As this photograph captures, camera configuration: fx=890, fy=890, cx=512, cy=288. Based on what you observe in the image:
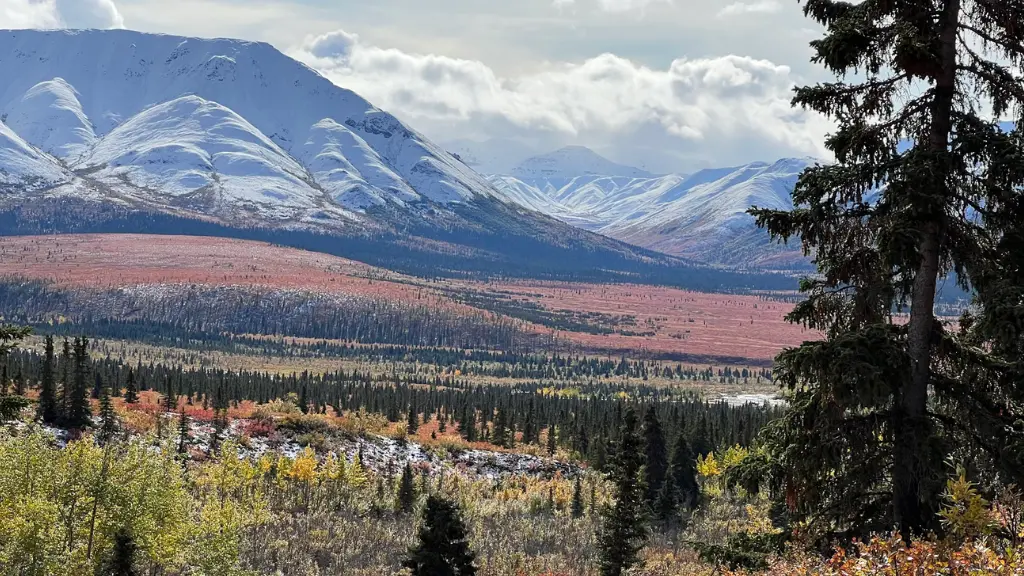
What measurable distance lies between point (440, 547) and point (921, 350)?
16.6 metres

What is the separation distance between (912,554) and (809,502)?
3221 millimetres

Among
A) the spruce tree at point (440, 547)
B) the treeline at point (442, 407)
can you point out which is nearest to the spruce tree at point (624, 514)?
the spruce tree at point (440, 547)

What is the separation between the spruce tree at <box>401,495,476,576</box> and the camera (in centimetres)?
2494

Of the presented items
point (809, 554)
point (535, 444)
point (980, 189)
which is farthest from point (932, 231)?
point (535, 444)

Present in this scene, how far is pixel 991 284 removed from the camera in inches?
452

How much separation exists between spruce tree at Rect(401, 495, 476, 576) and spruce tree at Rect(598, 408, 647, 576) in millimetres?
5958

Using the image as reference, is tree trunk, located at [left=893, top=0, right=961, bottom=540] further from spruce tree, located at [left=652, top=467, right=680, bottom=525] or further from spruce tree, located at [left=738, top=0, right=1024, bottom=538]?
spruce tree, located at [left=652, top=467, right=680, bottom=525]

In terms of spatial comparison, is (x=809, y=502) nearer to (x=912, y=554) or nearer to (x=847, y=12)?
(x=912, y=554)

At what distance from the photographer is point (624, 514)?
29.4 meters

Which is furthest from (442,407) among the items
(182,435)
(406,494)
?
(406,494)

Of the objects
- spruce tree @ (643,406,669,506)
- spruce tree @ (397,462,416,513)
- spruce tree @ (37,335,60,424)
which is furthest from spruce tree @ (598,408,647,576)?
spruce tree @ (37,335,60,424)

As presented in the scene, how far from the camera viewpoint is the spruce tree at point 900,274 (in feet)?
37.7

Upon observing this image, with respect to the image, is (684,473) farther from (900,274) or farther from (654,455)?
(900,274)

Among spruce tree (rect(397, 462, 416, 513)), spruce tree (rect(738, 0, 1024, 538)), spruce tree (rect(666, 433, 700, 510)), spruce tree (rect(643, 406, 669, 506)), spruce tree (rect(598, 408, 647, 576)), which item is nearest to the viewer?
spruce tree (rect(738, 0, 1024, 538))
